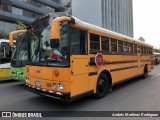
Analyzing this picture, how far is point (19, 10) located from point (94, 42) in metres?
38.1

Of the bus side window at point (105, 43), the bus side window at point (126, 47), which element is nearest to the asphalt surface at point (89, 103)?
the bus side window at point (105, 43)

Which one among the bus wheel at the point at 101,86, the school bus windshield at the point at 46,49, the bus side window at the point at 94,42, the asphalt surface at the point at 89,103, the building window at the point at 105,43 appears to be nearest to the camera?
the school bus windshield at the point at 46,49

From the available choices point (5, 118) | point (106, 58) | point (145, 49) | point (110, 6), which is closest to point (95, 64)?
point (106, 58)

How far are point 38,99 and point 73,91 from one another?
216 cm

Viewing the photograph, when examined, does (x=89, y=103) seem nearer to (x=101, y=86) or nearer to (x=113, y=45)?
(x=101, y=86)

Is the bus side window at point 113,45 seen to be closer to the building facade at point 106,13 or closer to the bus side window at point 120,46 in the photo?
the bus side window at point 120,46

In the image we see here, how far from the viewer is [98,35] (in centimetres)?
657

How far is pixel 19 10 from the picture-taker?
132ft

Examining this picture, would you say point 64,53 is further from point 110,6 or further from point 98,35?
point 110,6

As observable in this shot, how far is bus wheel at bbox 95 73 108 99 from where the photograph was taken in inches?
262

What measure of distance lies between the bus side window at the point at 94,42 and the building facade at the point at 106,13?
3925cm

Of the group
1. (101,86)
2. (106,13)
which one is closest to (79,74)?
(101,86)

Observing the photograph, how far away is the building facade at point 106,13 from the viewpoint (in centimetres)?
4619

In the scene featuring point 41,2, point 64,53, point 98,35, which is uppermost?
point 41,2
